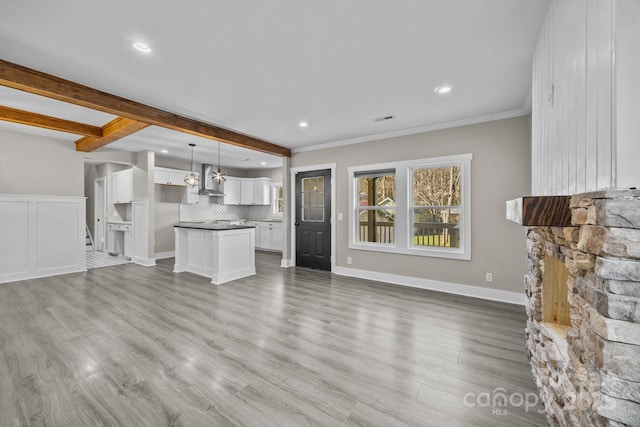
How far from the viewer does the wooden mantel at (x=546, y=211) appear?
115cm

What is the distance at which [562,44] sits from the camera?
1403 mm

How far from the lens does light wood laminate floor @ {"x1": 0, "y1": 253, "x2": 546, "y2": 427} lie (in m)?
1.63

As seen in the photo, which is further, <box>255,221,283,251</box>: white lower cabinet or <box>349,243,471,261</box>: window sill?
<box>255,221,283,251</box>: white lower cabinet

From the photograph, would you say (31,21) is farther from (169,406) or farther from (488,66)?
(488,66)

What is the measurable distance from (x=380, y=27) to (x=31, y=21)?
253cm

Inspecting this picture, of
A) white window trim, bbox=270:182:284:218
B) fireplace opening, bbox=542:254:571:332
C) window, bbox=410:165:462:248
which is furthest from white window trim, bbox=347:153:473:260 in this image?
white window trim, bbox=270:182:284:218

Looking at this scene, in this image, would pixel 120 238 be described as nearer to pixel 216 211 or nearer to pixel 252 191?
pixel 216 211

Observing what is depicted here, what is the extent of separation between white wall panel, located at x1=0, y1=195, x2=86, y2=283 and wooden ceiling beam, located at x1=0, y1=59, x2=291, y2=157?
3.23 meters

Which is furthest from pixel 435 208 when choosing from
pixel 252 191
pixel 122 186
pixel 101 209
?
pixel 101 209

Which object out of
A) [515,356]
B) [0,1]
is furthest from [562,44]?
[0,1]

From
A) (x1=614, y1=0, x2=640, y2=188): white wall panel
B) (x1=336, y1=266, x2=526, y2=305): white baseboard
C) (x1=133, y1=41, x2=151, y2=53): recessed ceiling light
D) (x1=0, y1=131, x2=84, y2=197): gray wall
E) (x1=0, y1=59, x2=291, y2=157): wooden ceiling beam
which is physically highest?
(x1=133, y1=41, x2=151, y2=53): recessed ceiling light

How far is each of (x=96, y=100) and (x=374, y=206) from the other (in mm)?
4218

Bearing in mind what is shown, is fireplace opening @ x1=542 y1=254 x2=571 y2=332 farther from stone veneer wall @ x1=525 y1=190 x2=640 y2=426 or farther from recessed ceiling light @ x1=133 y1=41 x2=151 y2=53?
recessed ceiling light @ x1=133 y1=41 x2=151 y2=53

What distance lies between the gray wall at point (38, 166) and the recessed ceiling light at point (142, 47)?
4539 millimetres
